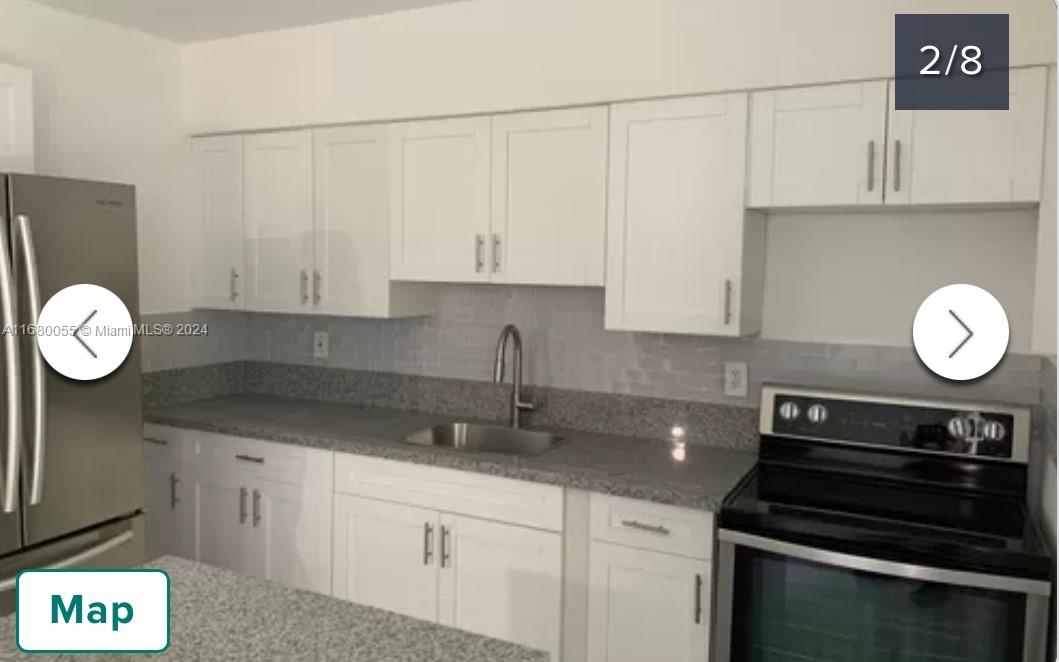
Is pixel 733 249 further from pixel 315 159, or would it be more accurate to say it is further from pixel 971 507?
pixel 315 159

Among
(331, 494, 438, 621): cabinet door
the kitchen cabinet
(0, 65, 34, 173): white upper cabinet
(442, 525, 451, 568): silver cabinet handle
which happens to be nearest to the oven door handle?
the kitchen cabinet

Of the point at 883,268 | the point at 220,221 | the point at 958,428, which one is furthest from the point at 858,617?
the point at 220,221

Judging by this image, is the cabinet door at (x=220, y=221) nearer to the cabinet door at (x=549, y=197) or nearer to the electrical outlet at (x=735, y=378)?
the cabinet door at (x=549, y=197)

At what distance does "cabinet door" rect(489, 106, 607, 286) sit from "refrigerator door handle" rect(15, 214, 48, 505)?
4.46 feet

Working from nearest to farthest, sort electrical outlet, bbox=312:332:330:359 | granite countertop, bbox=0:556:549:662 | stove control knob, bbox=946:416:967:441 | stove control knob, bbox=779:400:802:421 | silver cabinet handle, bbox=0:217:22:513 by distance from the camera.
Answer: granite countertop, bbox=0:556:549:662
silver cabinet handle, bbox=0:217:22:513
stove control knob, bbox=946:416:967:441
stove control knob, bbox=779:400:802:421
electrical outlet, bbox=312:332:330:359

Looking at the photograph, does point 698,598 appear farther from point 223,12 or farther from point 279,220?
point 223,12

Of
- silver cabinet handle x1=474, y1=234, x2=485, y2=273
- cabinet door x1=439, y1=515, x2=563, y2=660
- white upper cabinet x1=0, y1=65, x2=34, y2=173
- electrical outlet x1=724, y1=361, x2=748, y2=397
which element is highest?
white upper cabinet x1=0, y1=65, x2=34, y2=173

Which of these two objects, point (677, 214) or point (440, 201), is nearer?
point (677, 214)

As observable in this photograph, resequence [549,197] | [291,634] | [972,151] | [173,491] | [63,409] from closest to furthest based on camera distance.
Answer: [291,634]
[972,151]
[63,409]
[549,197]
[173,491]

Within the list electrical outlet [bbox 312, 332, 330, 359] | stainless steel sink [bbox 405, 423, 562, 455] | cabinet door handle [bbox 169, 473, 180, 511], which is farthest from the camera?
electrical outlet [bbox 312, 332, 330, 359]

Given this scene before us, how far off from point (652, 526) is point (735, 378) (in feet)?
2.29

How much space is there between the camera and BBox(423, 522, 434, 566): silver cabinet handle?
104 inches

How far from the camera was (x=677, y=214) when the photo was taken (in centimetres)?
251

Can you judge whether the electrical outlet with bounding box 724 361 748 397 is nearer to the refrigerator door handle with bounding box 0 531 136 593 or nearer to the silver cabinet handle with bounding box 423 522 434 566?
the silver cabinet handle with bounding box 423 522 434 566
